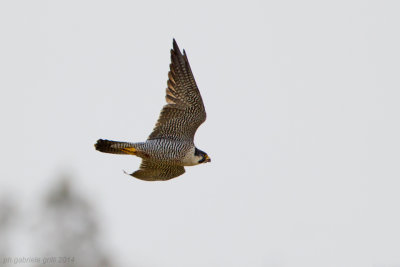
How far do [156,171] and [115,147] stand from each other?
4.32 ft

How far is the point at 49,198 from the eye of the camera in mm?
29359

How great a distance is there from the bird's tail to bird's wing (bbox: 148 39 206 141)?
20.9 inches

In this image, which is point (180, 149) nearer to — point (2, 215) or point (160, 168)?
point (160, 168)

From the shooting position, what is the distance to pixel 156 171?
24.2m

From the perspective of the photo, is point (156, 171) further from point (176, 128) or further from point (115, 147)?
point (115, 147)

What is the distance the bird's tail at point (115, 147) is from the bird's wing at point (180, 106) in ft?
1.74

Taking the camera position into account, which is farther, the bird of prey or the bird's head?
the bird's head

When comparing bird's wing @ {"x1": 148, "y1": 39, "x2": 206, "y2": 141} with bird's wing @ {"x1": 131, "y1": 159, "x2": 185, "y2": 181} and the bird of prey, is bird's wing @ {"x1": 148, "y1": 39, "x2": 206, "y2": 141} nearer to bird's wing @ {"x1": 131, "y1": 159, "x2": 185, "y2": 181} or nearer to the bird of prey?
the bird of prey

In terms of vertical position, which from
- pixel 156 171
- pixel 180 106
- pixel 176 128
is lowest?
pixel 156 171

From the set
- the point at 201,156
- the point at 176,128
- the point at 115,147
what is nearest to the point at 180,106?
the point at 176,128

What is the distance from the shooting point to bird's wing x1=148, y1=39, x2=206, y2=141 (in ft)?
76.5

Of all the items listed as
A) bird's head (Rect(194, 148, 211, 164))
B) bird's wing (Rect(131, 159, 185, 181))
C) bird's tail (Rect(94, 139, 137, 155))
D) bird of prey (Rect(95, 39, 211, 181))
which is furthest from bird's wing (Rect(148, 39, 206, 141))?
bird's wing (Rect(131, 159, 185, 181))

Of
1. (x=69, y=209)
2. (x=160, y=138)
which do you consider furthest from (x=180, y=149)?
(x=69, y=209)

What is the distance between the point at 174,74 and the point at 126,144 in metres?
1.63
